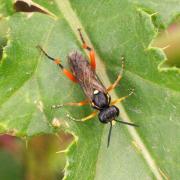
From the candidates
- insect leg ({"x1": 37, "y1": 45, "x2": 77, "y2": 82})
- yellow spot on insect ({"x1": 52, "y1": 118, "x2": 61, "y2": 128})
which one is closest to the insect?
insect leg ({"x1": 37, "y1": 45, "x2": 77, "y2": 82})

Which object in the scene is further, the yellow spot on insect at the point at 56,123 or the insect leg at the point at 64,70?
the insect leg at the point at 64,70

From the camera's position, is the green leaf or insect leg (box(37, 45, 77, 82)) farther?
insect leg (box(37, 45, 77, 82))

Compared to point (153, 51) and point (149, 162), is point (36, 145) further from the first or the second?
point (153, 51)

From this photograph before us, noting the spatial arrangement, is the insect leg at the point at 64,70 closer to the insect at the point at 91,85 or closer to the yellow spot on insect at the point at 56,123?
the insect at the point at 91,85

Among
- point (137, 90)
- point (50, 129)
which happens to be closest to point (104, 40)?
point (137, 90)

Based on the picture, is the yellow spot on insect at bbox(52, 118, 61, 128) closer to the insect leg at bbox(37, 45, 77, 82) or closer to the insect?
the insect

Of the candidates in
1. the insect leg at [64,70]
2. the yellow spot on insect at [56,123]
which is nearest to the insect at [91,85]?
the insect leg at [64,70]
